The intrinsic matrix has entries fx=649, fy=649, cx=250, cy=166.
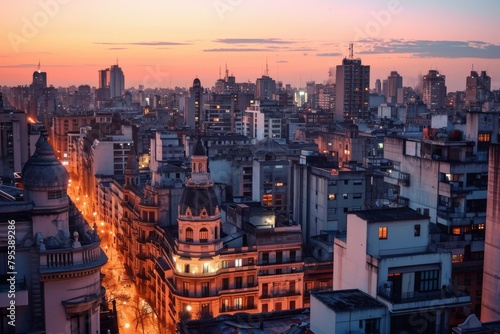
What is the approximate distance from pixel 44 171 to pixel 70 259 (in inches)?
129

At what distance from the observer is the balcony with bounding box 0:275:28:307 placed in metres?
21.1

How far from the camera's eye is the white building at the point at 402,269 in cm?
2567

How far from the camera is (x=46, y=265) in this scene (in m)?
21.9

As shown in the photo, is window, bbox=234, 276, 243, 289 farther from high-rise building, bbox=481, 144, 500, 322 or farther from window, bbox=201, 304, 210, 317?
high-rise building, bbox=481, 144, 500, 322

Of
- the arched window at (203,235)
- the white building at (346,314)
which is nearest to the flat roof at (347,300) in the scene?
the white building at (346,314)

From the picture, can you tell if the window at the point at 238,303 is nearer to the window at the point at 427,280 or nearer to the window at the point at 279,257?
the window at the point at 279,257

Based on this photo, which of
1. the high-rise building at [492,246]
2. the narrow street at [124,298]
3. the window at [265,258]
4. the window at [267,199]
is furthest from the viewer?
the window at [267,199]

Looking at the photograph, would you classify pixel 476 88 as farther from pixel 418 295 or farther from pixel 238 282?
pixel 418 295

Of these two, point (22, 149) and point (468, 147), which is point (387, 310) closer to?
point (468, 147)

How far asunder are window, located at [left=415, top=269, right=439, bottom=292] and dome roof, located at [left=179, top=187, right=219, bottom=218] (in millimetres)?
20567

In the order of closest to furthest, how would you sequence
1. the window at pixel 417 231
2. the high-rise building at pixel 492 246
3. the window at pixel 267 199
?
the window at pixel 417 231, the high-rise building at pixel 492 246, the window at pixel 267 199

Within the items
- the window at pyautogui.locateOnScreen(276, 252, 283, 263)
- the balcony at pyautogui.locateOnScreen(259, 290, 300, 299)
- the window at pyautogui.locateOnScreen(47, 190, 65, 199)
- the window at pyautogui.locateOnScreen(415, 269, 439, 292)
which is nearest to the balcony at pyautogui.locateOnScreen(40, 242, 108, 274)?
the window at pyautogui.locateOnScreen(47, 190, 65, 199)

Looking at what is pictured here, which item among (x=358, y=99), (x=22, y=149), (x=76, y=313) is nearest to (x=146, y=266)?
(x=22, y=149)

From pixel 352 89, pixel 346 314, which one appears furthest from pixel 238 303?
pixel 352 89
